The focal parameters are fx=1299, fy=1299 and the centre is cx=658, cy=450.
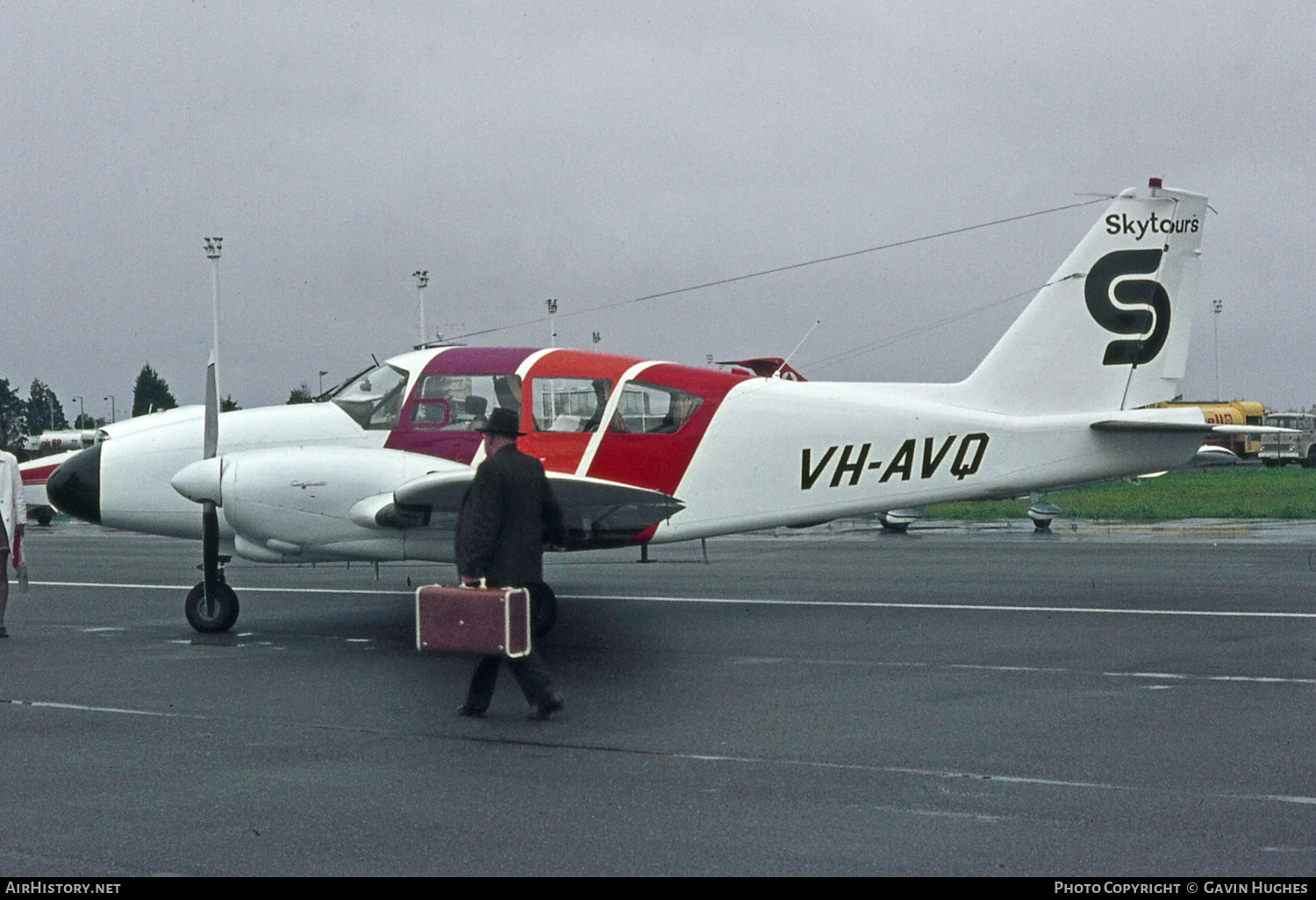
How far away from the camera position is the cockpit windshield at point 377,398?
11914mm

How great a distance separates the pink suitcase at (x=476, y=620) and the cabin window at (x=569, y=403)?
4433mm

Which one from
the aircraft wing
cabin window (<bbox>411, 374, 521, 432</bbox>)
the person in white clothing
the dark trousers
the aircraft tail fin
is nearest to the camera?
the dark trousers

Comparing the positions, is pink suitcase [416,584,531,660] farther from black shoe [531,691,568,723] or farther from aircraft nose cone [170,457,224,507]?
aircraft nose cone [170,457,224,507]

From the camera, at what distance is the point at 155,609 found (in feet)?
44.9

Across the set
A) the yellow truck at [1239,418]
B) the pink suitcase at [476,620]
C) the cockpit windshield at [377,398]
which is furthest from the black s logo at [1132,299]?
the yellow truck at [1239,418]

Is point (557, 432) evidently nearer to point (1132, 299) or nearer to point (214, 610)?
point (214, 610)

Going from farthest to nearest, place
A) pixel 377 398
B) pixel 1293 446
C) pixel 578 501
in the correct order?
pixel 1293 446 → pixel 377 398 → pixel 578 501

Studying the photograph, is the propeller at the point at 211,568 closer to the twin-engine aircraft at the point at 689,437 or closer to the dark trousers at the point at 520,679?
the twin-engine aircraft at the point at 689,437

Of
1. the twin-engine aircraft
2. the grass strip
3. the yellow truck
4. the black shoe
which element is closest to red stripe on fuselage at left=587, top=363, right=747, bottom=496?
the twin-engine aircraft

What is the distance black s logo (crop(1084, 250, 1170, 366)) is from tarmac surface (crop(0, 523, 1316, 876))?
269 centimetres

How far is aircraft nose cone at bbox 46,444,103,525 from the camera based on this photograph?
11727mm

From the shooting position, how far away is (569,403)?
11922 millimetres

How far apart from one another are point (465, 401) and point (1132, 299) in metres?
6.94

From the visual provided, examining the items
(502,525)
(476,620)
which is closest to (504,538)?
(502,525)
